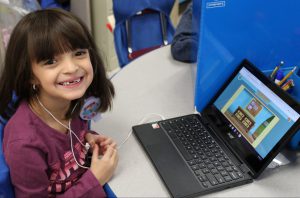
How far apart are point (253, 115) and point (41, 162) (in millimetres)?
546

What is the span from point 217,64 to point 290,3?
260 mm

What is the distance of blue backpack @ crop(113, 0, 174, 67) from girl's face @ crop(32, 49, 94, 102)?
36.5 inches

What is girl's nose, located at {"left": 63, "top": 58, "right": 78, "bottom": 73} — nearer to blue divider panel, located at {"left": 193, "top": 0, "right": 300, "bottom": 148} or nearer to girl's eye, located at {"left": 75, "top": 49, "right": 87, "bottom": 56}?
girl's eye, located at {"left": 75, "top": 49, "right": 87, "bottom": 56}

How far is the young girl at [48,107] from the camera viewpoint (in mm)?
850

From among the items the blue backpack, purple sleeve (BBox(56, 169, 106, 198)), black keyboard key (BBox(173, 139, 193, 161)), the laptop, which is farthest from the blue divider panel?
the blue backpack

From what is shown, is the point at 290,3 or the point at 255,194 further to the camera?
the point at 290,3

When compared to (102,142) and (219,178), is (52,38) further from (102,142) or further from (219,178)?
(219,178)

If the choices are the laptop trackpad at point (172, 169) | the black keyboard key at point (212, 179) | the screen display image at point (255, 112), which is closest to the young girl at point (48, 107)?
the laptop trackpad at point (172, 169)

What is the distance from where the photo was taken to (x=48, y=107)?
0.97 meters

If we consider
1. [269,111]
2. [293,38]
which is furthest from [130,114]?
[293,38]

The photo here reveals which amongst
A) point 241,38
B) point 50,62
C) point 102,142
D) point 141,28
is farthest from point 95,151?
point 141,28

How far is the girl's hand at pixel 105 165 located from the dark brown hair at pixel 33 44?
0.26 metres

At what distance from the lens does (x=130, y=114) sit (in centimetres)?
108

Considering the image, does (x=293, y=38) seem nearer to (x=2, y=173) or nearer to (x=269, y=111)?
(x=269, y=111)
